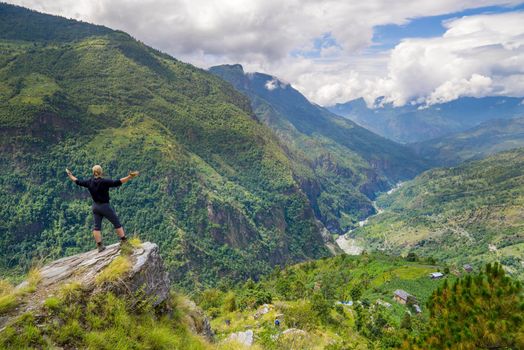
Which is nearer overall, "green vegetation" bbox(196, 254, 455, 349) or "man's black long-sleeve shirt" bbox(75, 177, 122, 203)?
"man's black long-sleeve shirt" bbox(75, 177, 122, 203)

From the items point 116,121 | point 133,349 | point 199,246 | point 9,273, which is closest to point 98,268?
point 133,349

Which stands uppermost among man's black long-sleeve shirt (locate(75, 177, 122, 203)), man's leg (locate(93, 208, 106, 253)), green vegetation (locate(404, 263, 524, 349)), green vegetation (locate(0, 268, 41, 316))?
man's black long-sleeve shirt (locate(75, 177, 122, 203))

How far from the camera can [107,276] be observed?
12.8m

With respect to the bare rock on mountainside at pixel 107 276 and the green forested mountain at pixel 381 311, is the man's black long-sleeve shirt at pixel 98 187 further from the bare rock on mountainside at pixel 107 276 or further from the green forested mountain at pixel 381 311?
the green forested mountain at pixel 381 311

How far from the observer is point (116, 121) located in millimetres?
197500

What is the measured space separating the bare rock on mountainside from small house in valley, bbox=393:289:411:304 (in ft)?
239

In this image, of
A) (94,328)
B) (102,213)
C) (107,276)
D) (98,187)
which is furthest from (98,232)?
(94,328)

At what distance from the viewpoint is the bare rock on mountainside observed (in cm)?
1209

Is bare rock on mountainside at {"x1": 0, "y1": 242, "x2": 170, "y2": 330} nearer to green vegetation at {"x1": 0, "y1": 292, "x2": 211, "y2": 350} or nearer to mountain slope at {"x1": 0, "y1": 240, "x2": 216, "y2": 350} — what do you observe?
mountain slope at {"x1": 0, "y1": 240, "x2": 216, "y2": 350}

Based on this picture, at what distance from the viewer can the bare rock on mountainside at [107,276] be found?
39.7ft

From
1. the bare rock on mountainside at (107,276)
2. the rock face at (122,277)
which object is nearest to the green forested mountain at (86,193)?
the rock face at (122,277)

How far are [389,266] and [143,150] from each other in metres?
130

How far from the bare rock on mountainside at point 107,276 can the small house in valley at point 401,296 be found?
72725 mm

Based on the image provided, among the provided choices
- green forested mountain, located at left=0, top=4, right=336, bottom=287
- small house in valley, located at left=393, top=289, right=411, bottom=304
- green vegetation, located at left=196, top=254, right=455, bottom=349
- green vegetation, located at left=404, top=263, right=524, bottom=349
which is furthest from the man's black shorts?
green forested mountain, located at left=0, top=4, right=336, bottom=287
